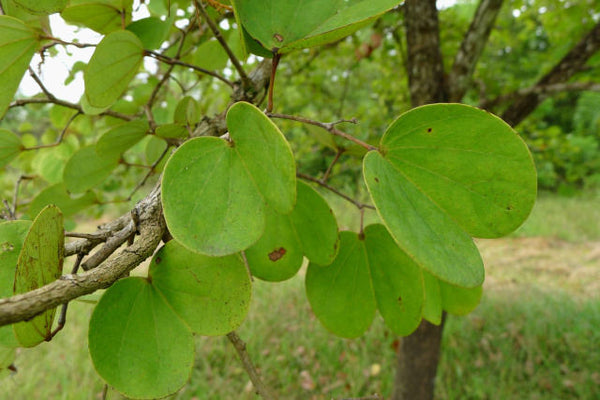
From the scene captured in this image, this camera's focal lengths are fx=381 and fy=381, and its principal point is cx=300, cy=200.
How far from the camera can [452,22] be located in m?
2.21

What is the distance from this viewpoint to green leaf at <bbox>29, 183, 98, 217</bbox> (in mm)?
664

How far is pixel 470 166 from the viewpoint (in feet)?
1.10

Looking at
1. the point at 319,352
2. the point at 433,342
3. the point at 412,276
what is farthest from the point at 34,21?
the point at 319,352

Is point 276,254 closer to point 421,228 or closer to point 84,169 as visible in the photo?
point 421,228

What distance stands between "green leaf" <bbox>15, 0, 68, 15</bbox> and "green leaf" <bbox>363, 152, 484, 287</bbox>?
0.39 m

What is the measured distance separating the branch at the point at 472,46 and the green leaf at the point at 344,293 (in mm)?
1095

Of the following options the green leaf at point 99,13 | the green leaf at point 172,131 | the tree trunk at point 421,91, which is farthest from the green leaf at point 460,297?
the tree trunk at point 421,91

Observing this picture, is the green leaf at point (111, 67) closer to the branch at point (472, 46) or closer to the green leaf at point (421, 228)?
the green leaf at point (421, 228)

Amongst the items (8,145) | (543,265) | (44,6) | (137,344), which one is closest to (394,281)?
(137,344)

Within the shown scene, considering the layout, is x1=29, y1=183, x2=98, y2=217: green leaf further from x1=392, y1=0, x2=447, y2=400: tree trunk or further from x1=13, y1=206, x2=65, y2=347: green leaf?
x1=392, y1=0, x2=447, y2=400: tree trunk

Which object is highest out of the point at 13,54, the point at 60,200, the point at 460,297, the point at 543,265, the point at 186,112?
the point at 13,54

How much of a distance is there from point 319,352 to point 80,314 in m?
1.78

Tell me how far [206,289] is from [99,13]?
0.39 meters

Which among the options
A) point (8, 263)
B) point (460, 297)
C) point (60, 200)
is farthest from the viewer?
point (60, 200)
